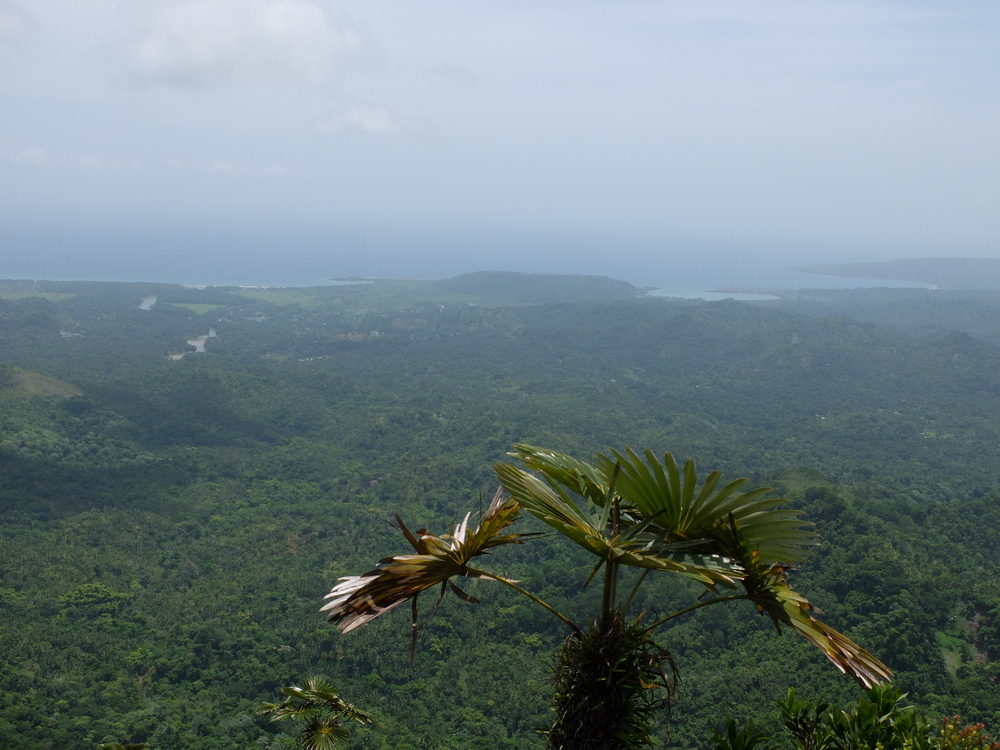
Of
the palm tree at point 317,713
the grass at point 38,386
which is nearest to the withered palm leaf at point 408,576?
the palm tree at point 317,713

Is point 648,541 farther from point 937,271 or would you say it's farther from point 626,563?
point 937,271

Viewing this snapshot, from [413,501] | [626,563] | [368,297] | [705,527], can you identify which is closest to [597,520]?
[626,563]

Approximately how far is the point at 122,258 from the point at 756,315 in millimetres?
152480

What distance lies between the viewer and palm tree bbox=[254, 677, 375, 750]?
15.2ft

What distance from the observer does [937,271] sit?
182 metres

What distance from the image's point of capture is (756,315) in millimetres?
87125

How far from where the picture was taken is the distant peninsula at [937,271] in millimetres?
173250

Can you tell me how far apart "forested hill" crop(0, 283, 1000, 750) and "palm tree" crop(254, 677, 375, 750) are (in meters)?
16.4

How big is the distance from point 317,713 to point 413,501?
35.4 m

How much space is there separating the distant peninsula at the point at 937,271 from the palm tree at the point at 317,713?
193 metres

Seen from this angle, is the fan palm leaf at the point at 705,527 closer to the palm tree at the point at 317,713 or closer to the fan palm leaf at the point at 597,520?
the fan palm leaf at the point at 597,520

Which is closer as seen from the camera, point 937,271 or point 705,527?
point 705,527

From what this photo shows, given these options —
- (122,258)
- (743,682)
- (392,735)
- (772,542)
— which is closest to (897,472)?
(743,682)

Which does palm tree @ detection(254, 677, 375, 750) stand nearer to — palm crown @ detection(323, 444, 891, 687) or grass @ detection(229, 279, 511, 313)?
palm crown @ detection(323, 444, 891, 687)
